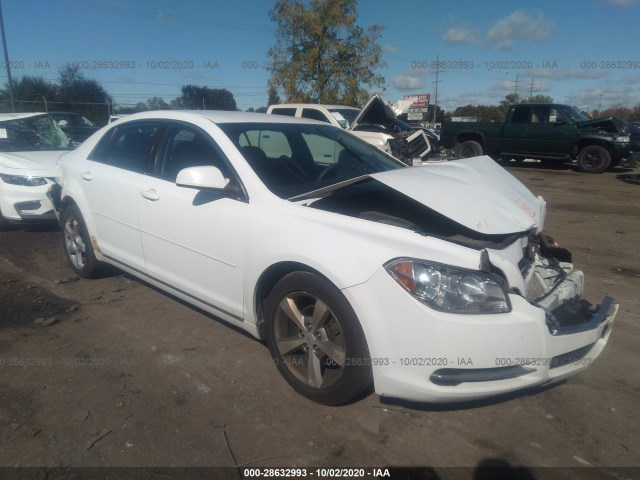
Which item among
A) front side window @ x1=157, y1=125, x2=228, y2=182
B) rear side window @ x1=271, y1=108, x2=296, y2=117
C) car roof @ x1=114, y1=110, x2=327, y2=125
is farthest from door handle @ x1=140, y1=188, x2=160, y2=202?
rear side window @ x1=271, y1=108, x2=296, y2=117

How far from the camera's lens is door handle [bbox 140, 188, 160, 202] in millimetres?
3429

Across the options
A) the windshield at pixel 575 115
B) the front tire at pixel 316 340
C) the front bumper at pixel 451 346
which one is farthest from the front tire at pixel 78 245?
the windshield at pixel 575 115

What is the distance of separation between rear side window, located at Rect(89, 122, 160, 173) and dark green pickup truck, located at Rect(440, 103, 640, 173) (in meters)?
12.7

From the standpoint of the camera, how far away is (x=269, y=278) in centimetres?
275

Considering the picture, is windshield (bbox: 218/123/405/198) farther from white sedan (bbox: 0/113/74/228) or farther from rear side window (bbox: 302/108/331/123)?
rear side window (bbox: 302/108/331/123)

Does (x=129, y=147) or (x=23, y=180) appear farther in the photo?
(x=23, y=180)

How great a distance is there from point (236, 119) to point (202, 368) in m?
1.83

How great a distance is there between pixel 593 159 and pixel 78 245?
14.1m

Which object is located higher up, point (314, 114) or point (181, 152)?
point (314, 114)

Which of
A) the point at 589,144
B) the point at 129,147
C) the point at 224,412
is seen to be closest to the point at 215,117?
the point at 129,147

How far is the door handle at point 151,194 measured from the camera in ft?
11.3

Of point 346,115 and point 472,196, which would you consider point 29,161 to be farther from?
point 346,115

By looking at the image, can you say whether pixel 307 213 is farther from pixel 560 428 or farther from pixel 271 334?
pixel 560 428

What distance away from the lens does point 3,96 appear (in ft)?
84.2
